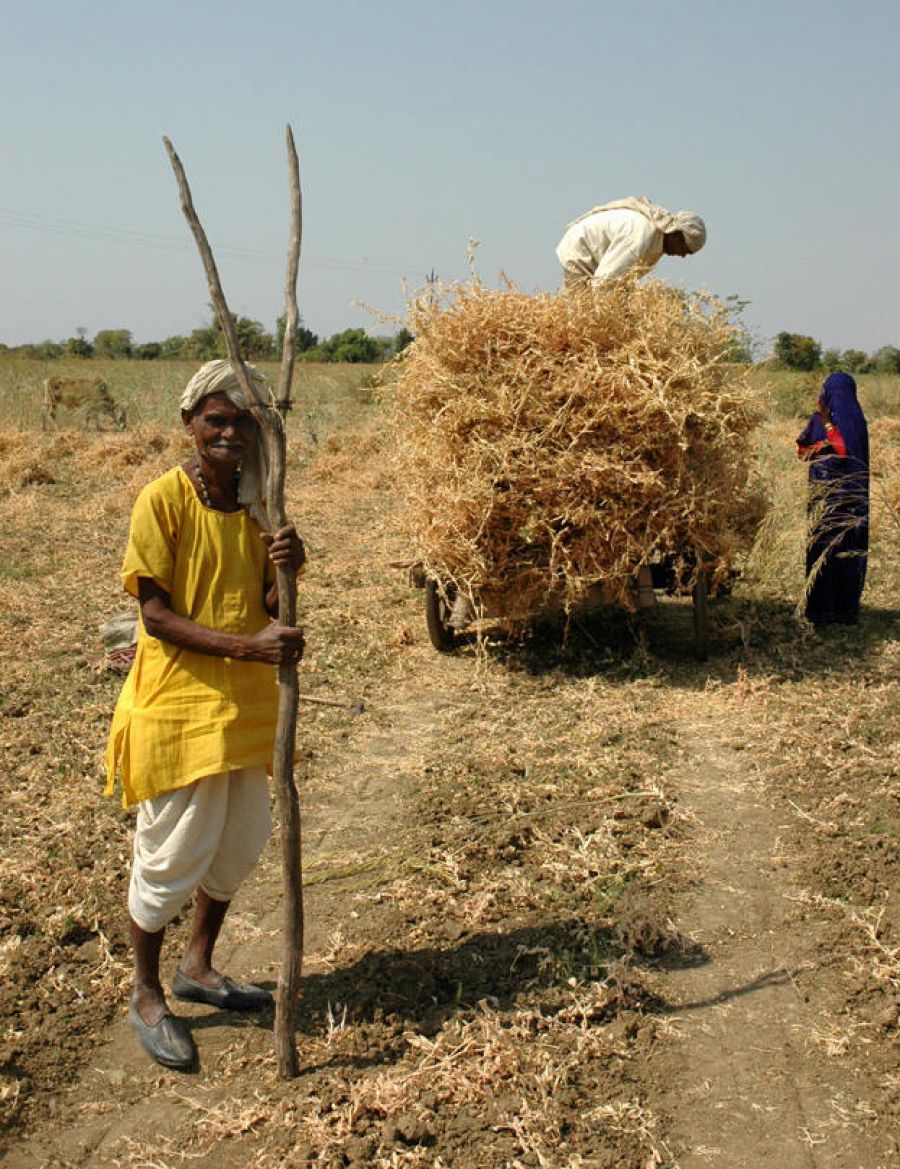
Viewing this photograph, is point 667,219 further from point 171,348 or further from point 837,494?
point 171,348

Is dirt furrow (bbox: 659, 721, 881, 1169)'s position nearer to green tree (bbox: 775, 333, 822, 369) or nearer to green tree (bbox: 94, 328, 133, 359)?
green tree (bbox: 775, 333, 822, 369)

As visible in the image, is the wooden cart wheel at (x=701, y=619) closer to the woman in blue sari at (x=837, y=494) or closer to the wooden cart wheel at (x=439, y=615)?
the woman in blue sari at (x=837, y=494)

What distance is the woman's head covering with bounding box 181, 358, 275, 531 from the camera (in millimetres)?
3010

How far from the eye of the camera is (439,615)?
23.0 feet

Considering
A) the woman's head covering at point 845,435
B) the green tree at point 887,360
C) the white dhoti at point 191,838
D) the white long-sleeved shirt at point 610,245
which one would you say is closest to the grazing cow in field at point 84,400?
the white long-sleeved shirt at point 610,245

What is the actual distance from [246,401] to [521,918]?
2.00 m

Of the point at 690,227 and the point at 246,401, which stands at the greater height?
the point at 690,227

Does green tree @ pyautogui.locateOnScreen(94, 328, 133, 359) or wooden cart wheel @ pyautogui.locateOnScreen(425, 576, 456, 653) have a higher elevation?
green tree @ pyautogui.locateOnScreen(94, 328, 133, 359)

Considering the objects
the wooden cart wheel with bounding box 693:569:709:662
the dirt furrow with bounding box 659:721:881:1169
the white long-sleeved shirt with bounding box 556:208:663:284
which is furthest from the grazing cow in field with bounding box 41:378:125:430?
the dirt furrow with bounding box 659:721:881:1169

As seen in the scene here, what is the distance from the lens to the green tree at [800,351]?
2891 cm

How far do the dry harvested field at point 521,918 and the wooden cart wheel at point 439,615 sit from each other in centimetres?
11

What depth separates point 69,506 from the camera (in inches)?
500

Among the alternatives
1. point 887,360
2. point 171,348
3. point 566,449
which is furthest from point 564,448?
point 171,348

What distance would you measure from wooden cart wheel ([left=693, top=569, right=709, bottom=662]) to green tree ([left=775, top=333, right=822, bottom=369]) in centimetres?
2350
